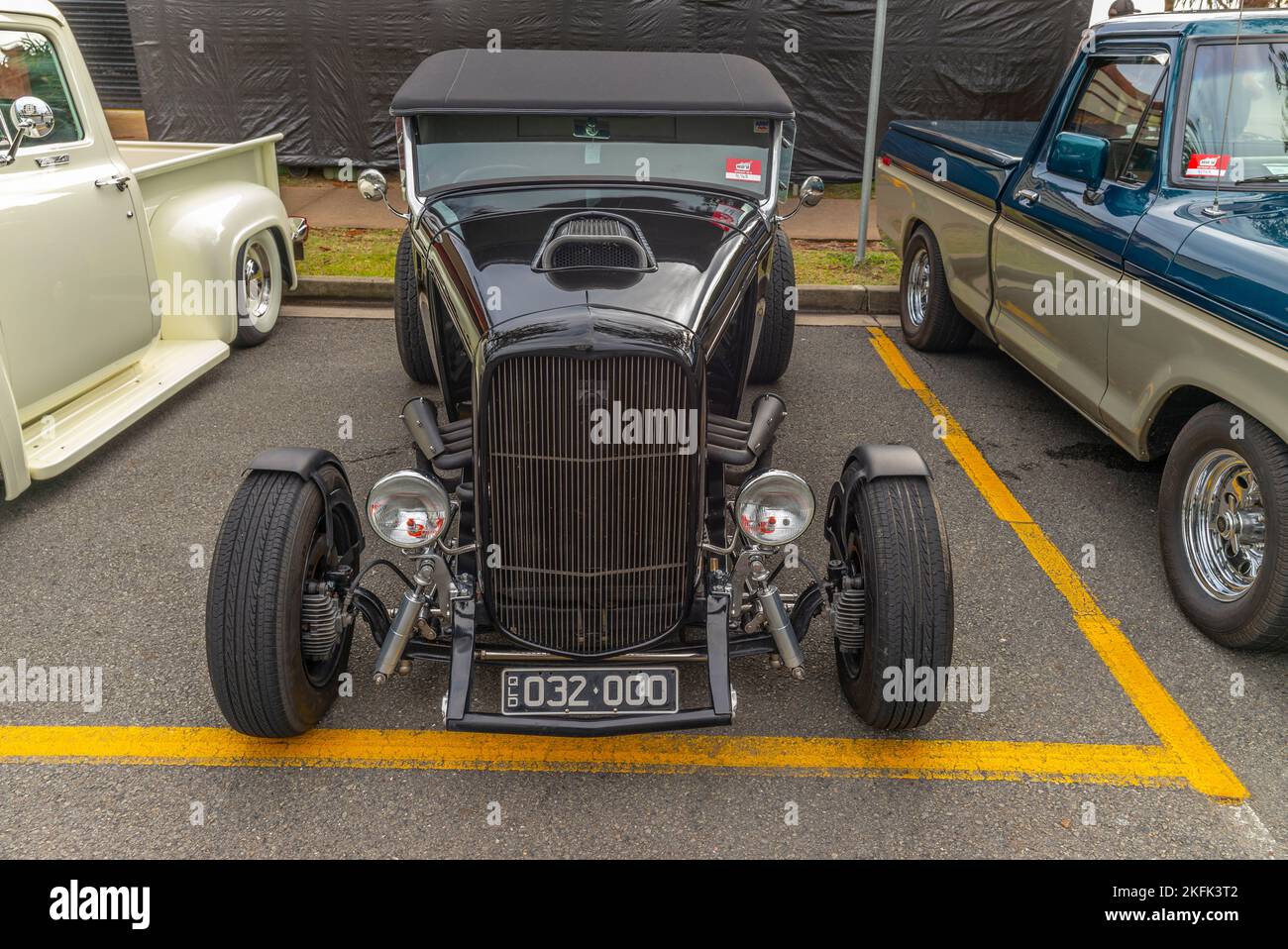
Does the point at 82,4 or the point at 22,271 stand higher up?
the point at 82,4

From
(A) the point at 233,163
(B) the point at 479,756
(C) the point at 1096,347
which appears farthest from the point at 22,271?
(C) the point at 1096,347

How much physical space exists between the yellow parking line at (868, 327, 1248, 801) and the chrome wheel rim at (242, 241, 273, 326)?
4.42 meters

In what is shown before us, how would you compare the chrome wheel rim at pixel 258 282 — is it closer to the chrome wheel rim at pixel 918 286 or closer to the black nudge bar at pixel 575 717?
the chrome wheel rim at pixel 918 286

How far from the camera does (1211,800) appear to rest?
292 cm

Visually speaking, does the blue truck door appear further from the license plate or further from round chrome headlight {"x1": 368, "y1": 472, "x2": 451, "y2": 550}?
round chrome headlight {"x1": 368, "y1": 472, "x2": 451, "y2": 550}

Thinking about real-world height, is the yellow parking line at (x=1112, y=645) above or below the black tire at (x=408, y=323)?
below

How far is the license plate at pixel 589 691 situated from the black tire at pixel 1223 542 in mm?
2038

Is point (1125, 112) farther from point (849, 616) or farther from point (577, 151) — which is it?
point (849, 616)

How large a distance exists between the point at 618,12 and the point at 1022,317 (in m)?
6.84

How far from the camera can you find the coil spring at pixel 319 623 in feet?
9.59

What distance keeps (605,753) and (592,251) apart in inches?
61.9

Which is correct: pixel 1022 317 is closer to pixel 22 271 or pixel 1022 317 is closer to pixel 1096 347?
pixel 1096 347

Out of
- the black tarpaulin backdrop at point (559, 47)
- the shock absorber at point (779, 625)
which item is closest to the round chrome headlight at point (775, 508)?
the shock absorber at point (779, 625)

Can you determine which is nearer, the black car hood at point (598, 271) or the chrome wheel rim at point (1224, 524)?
the black car hood at point (598, 271)
